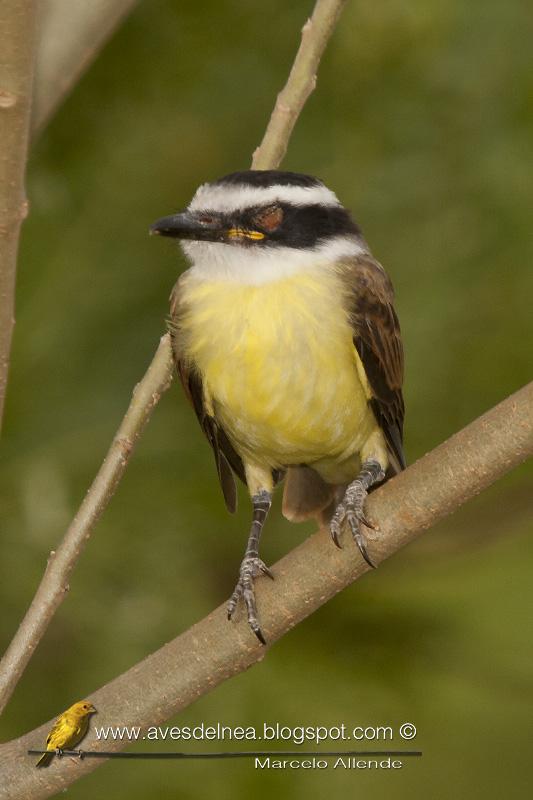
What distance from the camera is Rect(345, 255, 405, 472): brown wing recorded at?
3379 millimetres

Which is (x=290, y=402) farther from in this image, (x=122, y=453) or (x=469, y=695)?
(x=469, y=695)

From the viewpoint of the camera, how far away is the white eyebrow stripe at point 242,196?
314 centimetres

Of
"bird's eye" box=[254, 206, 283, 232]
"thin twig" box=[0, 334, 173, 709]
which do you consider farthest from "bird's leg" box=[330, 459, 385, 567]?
"bird's eye" box=[254, 206, 283, 232]

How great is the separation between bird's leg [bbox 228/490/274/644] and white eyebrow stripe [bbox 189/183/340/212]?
908 mm

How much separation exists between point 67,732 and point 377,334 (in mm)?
1359

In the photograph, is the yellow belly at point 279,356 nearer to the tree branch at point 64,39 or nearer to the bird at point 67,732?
the tree branch at point 64,39

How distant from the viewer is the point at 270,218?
10.7 feet

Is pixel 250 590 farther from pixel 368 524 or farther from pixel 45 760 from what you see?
pixel 45 760

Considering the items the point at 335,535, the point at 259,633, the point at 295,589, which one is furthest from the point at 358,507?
the point at 259,633

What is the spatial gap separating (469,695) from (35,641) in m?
1.78

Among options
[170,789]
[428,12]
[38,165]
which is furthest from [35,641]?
[428,12]

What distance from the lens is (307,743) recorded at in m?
3.29

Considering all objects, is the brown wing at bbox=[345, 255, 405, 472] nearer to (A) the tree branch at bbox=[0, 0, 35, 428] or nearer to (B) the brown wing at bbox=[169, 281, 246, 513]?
(B) the brown wing at bbox=[169, 281, 246, 513]

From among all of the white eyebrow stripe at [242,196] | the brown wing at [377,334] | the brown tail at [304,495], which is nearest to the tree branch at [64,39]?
the white eyebrow stripe at [242,196]
